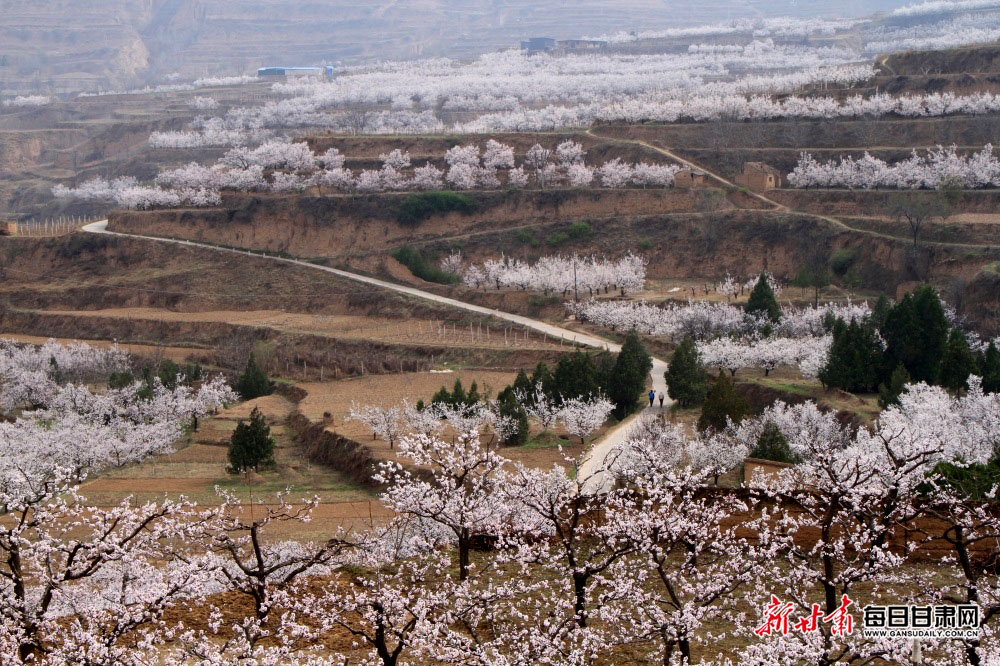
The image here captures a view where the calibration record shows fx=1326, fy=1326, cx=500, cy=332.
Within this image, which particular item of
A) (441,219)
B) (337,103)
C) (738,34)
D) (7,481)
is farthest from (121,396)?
(738,34)

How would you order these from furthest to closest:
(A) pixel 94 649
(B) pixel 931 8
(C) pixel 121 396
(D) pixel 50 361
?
(B) pixel 931 8 < (D) pixel 50 361 < (C) pixel 121 396 < (A) pixel 94 649

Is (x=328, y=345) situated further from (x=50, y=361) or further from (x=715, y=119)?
(x=715, y=119)

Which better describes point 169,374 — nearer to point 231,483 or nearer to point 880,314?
point 231,483

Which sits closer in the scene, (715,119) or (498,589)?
(498,589)

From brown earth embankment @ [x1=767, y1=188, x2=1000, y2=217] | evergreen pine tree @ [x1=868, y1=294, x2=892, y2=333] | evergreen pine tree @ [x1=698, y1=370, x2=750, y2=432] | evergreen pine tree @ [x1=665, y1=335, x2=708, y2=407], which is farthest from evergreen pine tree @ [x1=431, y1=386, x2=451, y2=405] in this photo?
brown earth embankment @ [x1=767, y1=188, x2=1000, y2=217]

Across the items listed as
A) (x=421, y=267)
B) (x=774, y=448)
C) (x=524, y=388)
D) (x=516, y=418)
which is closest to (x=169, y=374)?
(x=524, y=388)

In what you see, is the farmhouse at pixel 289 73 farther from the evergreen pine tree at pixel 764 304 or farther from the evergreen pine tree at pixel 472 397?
the evergreen pine tree at pixel 472 397

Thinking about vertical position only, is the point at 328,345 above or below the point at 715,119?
below
